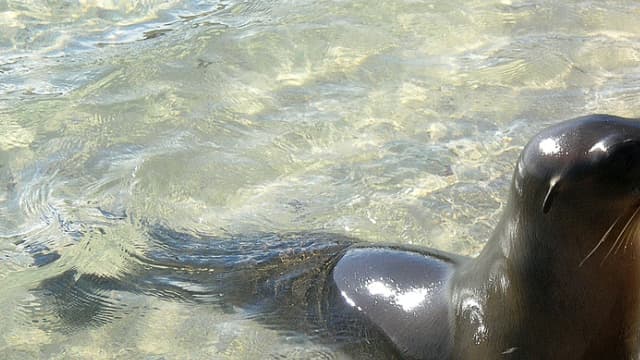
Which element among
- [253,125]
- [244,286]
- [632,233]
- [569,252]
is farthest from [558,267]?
[253,125]

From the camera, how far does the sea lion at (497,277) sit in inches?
104

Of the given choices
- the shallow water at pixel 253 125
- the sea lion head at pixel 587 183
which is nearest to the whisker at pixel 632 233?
the sea lion head at pixel 587 183

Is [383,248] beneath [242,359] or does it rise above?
above

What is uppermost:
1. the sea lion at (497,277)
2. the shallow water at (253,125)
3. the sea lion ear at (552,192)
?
the sea lion ear at (552,192)

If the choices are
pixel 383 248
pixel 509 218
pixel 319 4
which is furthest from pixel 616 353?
pixel 319 4

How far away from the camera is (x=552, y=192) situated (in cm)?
266

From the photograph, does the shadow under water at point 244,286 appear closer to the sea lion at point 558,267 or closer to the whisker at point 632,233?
the sea lion at point 558,267

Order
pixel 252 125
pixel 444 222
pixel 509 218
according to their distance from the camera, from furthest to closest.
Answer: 1. pixel 252 125
2. pixel 444 222
3. pixel 509 218

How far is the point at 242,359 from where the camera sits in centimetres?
385

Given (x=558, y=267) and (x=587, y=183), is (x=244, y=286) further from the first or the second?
(x=587, y=183)

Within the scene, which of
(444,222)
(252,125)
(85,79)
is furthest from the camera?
(85,79)

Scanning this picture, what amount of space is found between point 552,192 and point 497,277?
0.47 metres

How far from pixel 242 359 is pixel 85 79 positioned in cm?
323

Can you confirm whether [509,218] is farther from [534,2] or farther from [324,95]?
[534,2]
